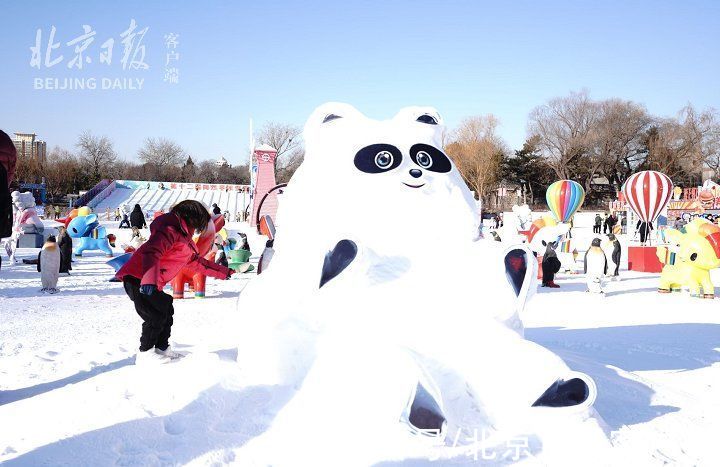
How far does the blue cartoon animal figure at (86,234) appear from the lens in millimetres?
14684

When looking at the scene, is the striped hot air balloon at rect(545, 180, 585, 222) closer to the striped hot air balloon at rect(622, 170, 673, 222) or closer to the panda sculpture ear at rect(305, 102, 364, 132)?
the striped hot air balloon at rect(622, 170, 673, 222)

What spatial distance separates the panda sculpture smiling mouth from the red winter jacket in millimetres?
1450

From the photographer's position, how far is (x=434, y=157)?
12.2 feet

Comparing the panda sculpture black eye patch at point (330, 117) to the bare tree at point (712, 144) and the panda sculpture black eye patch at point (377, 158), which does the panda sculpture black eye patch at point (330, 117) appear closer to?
the panda sculpture black eye patch at point (377, 158)

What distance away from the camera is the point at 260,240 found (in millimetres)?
21172

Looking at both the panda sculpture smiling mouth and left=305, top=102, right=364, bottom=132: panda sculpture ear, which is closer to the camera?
the panda sculpture smiling mouth

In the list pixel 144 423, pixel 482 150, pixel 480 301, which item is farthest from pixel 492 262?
pixel 482 150

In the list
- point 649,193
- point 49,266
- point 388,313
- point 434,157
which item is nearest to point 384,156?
point 434,157

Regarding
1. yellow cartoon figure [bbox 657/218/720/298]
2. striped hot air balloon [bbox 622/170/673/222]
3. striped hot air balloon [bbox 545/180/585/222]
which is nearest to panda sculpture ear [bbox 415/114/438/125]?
yellow cartoon figure [bbox 657/218/720/298]

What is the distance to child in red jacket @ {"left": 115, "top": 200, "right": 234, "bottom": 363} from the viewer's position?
389 centimetres

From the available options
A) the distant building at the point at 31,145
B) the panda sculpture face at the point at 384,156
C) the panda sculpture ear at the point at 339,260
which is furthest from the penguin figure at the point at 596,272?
the distant building at the point at 31,145

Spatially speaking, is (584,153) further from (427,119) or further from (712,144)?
(427,119)

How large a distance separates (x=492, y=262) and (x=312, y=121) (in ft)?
5.31

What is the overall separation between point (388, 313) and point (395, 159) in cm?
104
